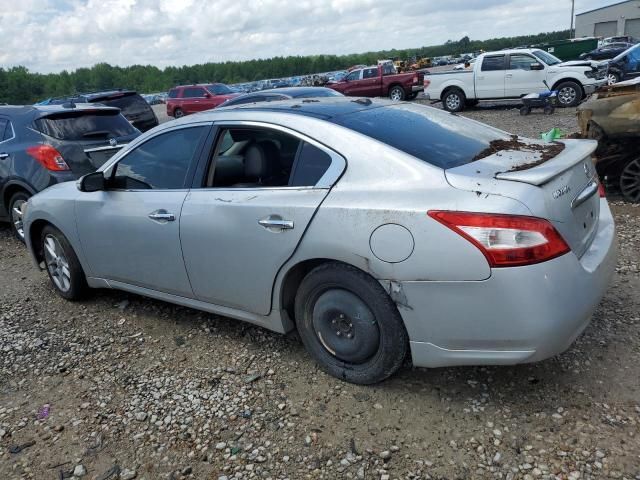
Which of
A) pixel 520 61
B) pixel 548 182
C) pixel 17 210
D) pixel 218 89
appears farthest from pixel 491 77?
pixel 548 182

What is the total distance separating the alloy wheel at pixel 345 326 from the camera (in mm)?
2846

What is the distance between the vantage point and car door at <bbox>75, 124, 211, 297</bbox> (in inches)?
139

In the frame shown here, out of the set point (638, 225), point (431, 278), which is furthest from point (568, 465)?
point (638, 225)

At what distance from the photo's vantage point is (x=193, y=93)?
955 inches

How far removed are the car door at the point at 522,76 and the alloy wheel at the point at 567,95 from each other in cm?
53

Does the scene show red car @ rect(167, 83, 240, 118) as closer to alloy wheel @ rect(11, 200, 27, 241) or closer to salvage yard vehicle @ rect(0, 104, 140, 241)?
salvage yard vehicle @ rect(0, 104, 140, 241)

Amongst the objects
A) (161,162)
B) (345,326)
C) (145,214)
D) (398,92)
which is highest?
(161,162)

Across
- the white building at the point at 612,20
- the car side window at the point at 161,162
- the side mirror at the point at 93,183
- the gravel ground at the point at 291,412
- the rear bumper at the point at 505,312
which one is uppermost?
the white building at the point at 612,20

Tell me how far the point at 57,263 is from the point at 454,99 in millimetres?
15979

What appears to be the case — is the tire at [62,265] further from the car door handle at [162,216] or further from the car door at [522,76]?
the car door at [522,76]

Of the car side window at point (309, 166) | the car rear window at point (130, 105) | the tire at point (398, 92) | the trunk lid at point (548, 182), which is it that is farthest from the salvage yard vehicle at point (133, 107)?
the tire at point (398, 92)

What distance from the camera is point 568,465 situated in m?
2.35

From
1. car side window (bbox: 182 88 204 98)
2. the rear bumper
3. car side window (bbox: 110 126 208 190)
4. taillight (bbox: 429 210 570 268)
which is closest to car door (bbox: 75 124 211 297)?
car side window (bbox: 110 126 208 190)

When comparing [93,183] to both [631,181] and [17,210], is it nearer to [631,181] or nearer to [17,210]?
[17,210]
